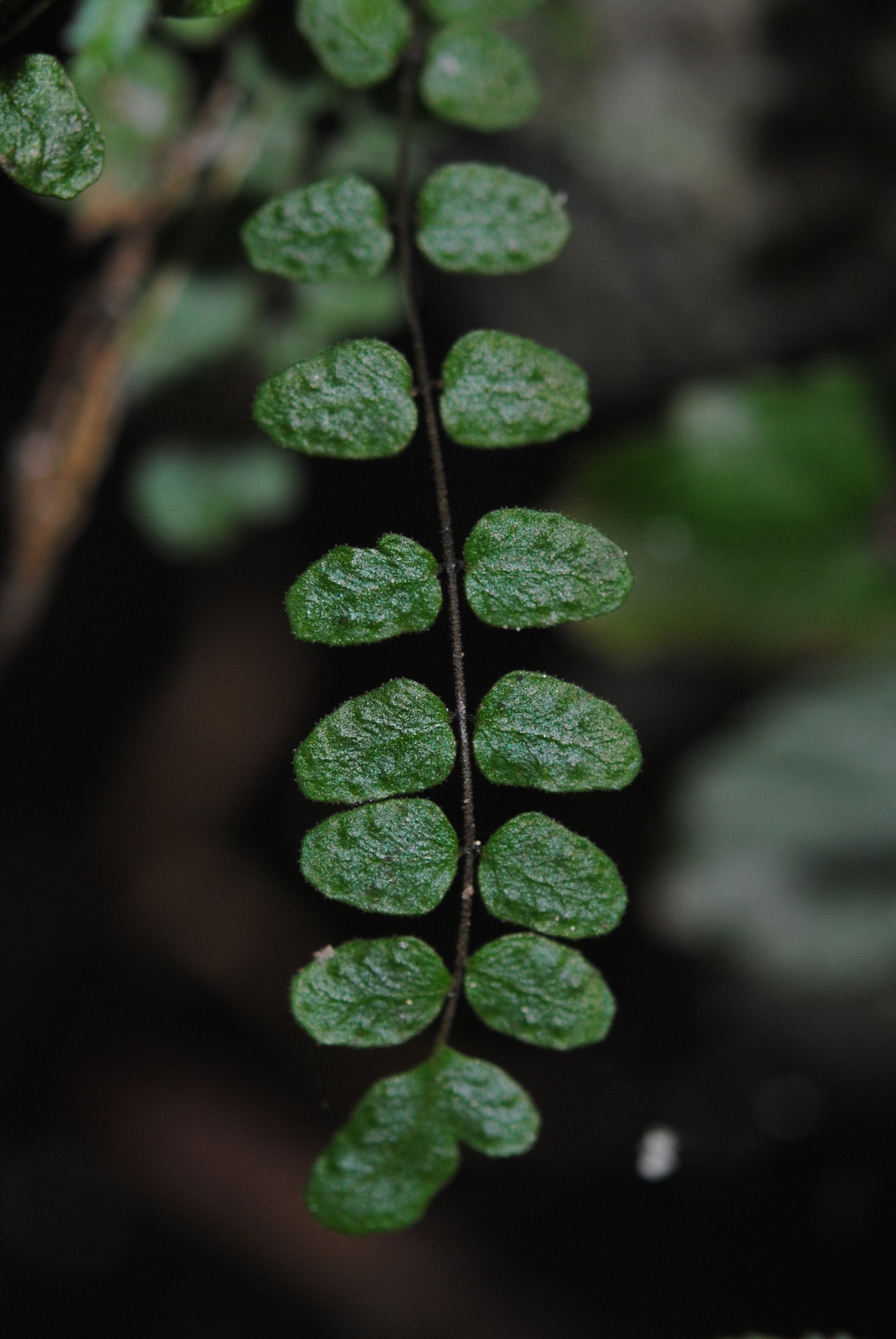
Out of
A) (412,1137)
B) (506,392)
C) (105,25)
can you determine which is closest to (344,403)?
(506,392)

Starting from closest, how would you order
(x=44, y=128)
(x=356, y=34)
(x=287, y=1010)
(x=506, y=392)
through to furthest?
(x=44, y=128)
(x=506, y=392)
(x=356, y=34)
(x=287, y=1010)

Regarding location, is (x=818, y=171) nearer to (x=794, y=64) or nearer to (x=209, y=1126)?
(x=794, y=64)

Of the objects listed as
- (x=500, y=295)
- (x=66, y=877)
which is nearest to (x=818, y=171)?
(x=500, y=295)

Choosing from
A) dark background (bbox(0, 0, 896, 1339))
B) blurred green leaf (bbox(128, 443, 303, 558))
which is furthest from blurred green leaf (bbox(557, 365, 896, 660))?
blurred green leaf (bbox(128, 443, 303, 558))

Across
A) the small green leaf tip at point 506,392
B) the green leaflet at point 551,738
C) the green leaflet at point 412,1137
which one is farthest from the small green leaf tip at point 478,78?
the green leaflet at point 412,1137

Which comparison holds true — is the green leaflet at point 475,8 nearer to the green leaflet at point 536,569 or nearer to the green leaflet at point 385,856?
the green leaflet at point 536,569

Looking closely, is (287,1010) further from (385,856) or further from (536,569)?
(536,569)

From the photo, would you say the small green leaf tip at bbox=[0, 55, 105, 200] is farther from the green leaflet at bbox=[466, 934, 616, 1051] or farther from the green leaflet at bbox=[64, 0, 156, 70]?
the green leaflet at bbox=[466, 934, 616, 1051]
